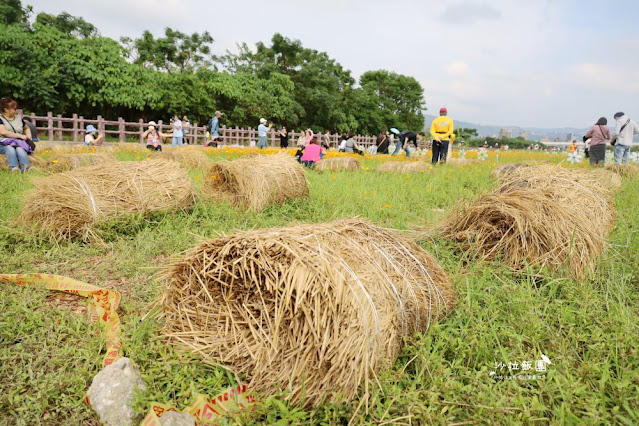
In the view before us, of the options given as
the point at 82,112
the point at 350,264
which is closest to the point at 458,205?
the point at 350,264

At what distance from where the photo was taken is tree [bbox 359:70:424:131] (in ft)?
194

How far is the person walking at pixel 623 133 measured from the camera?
10.8 metres

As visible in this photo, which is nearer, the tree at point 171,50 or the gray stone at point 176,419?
the gray stone at point 176,419

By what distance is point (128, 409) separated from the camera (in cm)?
186

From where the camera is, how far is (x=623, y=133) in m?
11.0

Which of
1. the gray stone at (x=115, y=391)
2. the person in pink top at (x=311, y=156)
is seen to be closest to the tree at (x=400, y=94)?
the person in pink top at (x=311, y=156)

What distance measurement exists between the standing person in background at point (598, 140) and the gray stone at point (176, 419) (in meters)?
12.9

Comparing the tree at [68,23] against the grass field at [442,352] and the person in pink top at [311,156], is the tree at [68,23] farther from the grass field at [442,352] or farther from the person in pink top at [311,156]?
the grass field at [442,352]

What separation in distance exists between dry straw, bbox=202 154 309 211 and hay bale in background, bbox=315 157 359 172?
472cm

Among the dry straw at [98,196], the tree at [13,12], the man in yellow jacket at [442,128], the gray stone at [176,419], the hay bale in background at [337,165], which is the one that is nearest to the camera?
the gray stone at [176,419]

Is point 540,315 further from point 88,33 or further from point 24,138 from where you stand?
point 88,33

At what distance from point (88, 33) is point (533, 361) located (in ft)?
127

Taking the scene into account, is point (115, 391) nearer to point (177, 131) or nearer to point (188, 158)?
point (188, 158)

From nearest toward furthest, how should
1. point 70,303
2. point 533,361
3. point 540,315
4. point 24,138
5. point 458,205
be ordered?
point 533,361 < point 540,315 < point 70,303 < point 458,205 < point 24,138
